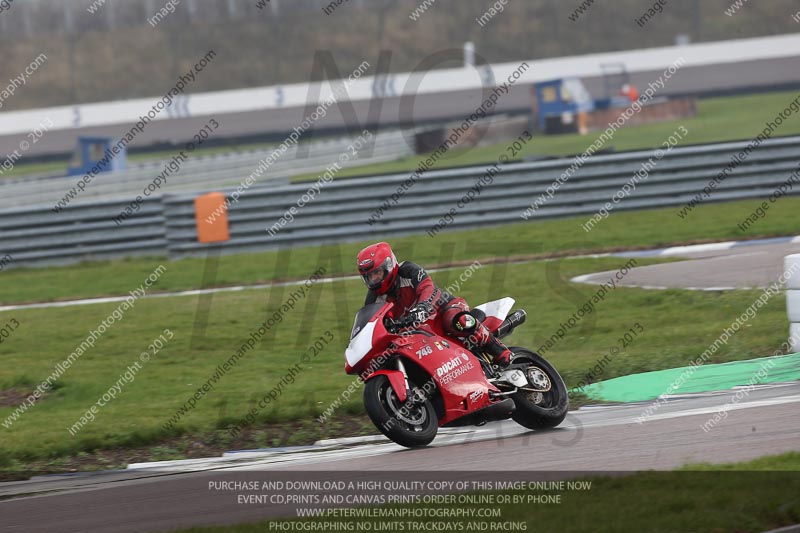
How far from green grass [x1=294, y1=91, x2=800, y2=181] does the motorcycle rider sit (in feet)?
62.7

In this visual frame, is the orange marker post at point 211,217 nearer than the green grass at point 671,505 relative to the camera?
No

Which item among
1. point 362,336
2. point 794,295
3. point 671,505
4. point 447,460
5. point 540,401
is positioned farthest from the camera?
point 794,295

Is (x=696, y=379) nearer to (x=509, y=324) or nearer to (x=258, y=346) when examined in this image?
(x=509, y=324)

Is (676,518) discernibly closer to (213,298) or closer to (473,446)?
(473,446)

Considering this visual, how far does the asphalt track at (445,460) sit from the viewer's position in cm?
670

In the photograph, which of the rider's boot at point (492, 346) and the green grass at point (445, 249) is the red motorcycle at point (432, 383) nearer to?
the rider's boot at point (492, 346)

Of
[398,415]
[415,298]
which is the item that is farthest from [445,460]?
[415,298]

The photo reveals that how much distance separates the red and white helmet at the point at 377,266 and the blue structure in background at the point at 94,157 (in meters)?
28.1

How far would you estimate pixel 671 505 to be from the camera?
5.63 meters

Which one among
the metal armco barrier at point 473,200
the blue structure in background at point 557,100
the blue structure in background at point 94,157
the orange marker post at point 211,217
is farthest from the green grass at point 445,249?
the blue structure in background at point 557,100

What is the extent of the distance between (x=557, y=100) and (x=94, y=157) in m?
15.8

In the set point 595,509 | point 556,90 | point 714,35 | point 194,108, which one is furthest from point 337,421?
point 714,35

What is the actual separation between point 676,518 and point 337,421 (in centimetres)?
468

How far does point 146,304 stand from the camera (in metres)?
15.8
